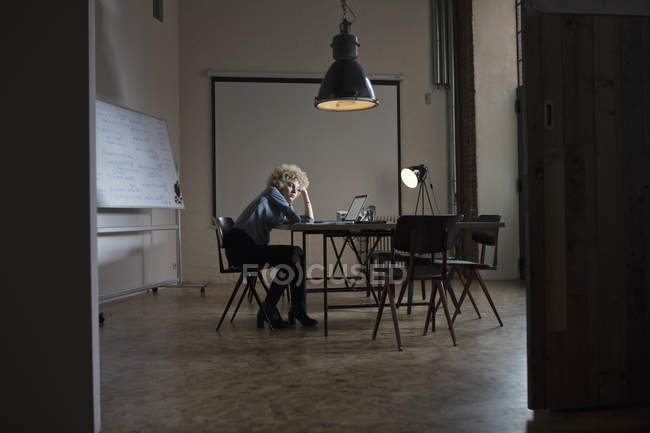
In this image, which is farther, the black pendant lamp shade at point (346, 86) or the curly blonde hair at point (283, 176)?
the black pendant lamp shade at point (346, 86)

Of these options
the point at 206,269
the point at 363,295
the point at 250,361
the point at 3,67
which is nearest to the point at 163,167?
the point at 206,269

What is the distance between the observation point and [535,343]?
7.75ft

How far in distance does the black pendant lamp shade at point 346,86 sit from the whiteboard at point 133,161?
207 centimetres

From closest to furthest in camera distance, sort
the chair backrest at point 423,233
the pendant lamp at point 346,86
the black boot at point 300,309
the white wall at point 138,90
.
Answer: the chair backrest at point 423,233 → the black boot at point 300,309 → the pendant lamp at point 346,86 → the white wall at point 138,90

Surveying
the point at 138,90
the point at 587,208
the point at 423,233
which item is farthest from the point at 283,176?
the point at 138,90

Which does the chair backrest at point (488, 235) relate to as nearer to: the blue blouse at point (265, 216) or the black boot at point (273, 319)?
the blue blouse at point (265, 216)

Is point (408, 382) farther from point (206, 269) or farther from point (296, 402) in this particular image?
point (206, 269)

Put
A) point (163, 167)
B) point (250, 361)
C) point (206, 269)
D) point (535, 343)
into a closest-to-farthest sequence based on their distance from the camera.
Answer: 1. point (535, 343)
2. point (250, 361)
3. point (163, 167)
4. point (206, 269)

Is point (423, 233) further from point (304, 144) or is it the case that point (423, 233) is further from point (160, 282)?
point (304, 144)

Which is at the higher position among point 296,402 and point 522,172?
point 522,172

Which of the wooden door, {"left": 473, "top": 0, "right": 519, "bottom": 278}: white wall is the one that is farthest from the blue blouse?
{"left": 473, "top": 0, "right": 519, "bottom": 278}: white wall

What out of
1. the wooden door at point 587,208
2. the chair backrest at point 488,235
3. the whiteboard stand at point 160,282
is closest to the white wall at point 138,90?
the whiteboard stand at point 160,282

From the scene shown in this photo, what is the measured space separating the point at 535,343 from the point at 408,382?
716 millimetres

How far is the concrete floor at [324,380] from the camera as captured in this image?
2.26 m
